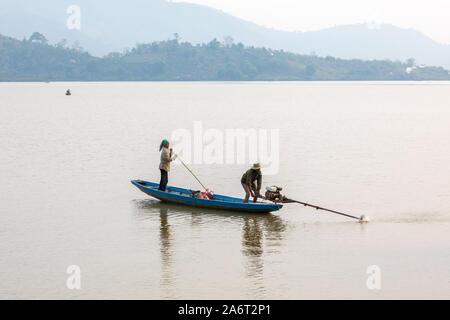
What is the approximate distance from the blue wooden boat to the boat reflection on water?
27cm

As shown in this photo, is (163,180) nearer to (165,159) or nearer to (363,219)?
(165,159)

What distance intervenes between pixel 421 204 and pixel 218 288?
15283mm

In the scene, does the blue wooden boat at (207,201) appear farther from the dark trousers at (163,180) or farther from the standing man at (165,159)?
the standing man at (165,159)

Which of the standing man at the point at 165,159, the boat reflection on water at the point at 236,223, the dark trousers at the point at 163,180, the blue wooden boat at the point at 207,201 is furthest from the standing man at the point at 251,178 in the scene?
the dark trousers at the point at 163,180

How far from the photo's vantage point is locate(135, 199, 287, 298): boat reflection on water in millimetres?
20522

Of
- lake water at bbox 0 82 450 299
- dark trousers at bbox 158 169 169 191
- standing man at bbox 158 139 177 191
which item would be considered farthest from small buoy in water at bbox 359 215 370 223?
dark trousers at bbox 158 169 169 191

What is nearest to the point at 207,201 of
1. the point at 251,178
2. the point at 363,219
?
the point at 251,178

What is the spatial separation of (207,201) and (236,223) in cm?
236

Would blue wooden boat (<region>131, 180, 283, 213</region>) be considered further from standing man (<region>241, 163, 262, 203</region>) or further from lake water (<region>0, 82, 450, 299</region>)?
standing man (<region>241, 163, 262, 203</region>)

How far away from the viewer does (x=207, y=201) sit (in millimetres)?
28703

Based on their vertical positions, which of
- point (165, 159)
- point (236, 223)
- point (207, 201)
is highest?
point (165, 159)

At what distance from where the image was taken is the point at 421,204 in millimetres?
31172

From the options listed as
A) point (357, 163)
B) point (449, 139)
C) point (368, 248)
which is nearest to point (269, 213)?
point (368, 248)

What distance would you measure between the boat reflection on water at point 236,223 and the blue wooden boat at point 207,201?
0.88 ft
